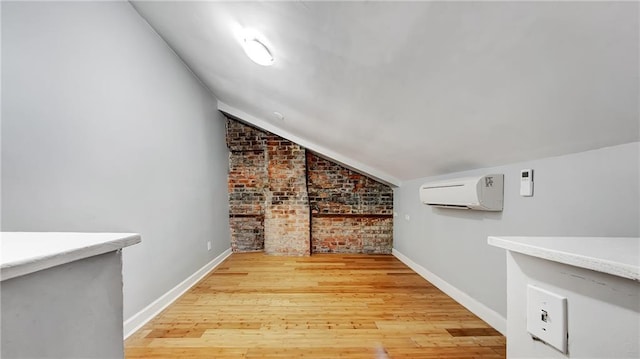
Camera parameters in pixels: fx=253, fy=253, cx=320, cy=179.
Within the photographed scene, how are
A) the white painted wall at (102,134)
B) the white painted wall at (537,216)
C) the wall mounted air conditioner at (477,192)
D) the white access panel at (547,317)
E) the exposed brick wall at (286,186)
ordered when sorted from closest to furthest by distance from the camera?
the white access panel at (547,317) < the white painted wall at (537,216) < the white painted wall at (102,134) < the wall mounted air conditioner at (477,192) < the exposed brick wall at (286,186)

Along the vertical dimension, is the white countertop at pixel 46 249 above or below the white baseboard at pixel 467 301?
above

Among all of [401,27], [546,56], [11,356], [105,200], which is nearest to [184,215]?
[105,200]

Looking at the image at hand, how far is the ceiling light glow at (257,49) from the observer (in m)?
1.79

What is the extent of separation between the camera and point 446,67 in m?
1.21

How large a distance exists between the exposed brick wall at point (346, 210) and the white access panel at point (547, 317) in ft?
12.7

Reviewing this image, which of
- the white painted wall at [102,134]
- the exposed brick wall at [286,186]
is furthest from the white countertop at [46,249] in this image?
the exposed brick wall at [286,186]

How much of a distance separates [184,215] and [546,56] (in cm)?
317

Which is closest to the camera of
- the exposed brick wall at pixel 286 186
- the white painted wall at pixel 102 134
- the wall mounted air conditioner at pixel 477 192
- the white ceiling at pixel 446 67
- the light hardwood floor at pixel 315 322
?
the white ceiling at pixel 446 67

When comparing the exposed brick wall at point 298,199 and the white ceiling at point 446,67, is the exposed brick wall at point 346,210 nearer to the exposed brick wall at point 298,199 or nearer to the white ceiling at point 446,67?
the exposed brick wall at point 298,199

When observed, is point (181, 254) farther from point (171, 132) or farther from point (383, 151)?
point (383, 151)

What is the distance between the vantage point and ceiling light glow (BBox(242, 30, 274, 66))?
1.79m

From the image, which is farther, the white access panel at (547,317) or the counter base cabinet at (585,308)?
the white access panel at (547,317)

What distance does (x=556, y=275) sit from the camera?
0.61 m

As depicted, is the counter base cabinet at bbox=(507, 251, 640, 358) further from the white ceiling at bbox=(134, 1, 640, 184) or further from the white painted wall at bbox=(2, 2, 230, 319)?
the white painted wall at bbox=(2, 2, 230, 319)
